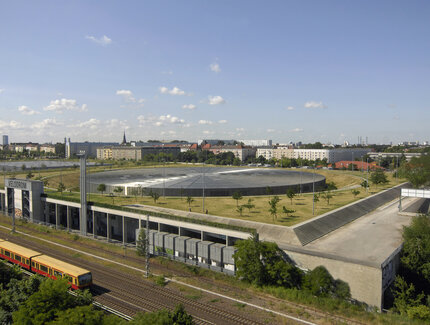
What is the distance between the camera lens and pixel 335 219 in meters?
60.9

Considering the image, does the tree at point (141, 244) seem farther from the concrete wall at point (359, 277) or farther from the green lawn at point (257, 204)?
the concrete wall at point (359, 277)

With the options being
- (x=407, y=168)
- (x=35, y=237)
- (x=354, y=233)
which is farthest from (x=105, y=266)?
(x=407, y=168)

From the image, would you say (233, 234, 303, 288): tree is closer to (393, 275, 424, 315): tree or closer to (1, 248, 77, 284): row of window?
(393, 275, 424, 315): tree

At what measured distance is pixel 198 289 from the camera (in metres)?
40.9

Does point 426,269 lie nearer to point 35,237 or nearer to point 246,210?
point 246,210

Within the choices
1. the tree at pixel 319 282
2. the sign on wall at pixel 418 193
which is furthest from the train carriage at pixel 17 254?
the sign on wall at pixel 418 193

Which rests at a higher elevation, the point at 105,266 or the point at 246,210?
the point at 246,210

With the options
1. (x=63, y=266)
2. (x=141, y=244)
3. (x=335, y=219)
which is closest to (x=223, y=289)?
(x=141, y=244)

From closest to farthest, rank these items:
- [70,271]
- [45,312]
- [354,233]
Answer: [45,312] < [70,271] < [354,233]

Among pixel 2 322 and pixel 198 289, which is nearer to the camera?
pixel 2 322

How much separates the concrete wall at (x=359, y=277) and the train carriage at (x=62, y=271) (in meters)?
29.2

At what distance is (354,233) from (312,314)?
2478 cm

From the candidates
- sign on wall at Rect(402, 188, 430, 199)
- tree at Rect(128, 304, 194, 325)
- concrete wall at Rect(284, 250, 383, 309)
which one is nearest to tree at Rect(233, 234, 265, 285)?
concrete wall at Rect(284, 250, 383, 309)

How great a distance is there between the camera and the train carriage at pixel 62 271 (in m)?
38.7
